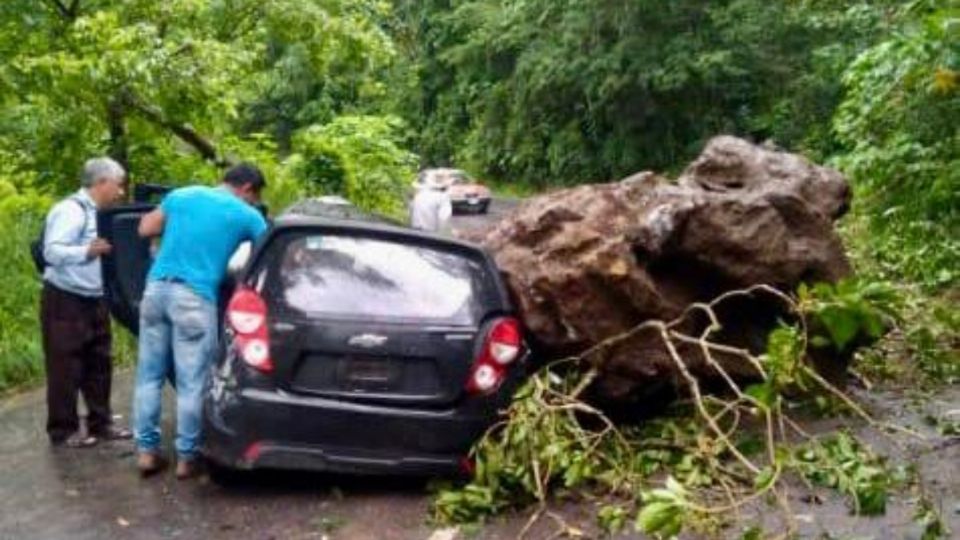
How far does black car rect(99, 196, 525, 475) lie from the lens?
629cm

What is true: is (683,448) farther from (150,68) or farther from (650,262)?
(150,68)

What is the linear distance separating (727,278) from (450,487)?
78.4 inches

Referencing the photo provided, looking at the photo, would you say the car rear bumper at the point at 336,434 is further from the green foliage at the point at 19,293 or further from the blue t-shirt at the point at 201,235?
the green foliage at the point at 19,293

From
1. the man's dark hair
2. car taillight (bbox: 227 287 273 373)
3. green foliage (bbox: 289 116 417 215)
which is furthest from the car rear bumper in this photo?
green foliage (bbox: 289 116 417 215)

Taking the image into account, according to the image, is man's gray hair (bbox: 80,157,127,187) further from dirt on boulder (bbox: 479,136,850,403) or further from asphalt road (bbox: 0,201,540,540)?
dirt on boulder (bbox: 479,136,850,403)

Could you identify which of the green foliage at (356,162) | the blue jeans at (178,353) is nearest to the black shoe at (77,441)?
the blue jeans at (178,353)

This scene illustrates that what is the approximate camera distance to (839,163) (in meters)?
10.6

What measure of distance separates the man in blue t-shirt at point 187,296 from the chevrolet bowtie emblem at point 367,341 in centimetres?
94

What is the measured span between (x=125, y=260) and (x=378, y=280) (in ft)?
6.83

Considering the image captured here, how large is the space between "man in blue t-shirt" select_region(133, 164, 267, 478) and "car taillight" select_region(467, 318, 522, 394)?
1.42 meters

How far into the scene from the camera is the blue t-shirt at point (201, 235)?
6.70 metres

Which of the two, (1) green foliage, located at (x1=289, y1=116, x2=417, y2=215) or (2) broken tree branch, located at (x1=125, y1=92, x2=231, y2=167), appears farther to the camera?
(1) green foliage, located at (x1=289, y1=116, x2=417, y2=215)

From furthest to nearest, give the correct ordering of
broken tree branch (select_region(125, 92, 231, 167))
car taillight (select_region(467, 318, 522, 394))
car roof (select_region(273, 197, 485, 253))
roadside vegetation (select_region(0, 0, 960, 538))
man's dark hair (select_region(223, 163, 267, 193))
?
broken tree branch (select_region(125, 92, 231, 167)) → man's dark hair (select_region(223, 163, 267, 193)) → car roof (select_region(273, 197, 485, 253)) → car taillight (select_region(467, 318, 522, 394)) → roadside vegetation (select_region(0, 0, 960, 538))

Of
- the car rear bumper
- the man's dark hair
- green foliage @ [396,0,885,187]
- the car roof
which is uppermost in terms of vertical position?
the man's dark hair
